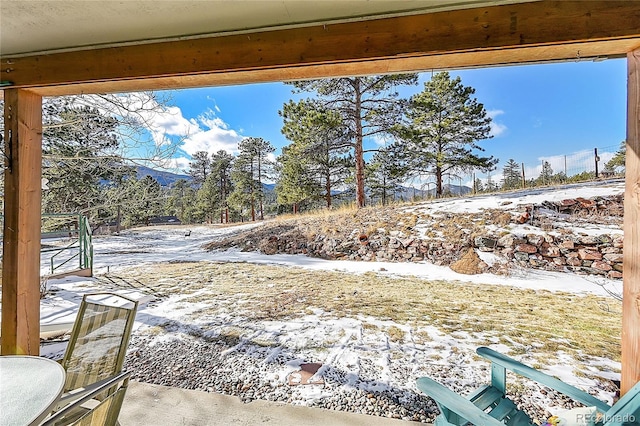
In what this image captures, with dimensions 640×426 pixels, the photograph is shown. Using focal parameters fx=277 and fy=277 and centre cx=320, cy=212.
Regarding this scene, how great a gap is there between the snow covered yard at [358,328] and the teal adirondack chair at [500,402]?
46 centimetres

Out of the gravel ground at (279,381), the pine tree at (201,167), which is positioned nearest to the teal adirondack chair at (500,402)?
the gravel ground at (279,381)

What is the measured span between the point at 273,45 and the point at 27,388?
1.58m

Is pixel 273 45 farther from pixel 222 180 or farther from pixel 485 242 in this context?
pixel 222 180

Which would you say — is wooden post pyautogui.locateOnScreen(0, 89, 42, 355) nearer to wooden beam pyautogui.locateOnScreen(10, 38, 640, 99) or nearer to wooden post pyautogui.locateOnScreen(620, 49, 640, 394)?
wooden beam pyautogui.locateOnScreen(10, 38, 640, 99)

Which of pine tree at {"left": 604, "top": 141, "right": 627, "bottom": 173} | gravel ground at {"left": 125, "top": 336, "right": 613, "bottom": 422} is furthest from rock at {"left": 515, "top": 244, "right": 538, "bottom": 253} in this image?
gravel ground at {"left": 125, "top": 336, "right": 613, "bottom": 422}

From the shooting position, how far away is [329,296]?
3664 mm

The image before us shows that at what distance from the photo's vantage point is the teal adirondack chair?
0.91 meters

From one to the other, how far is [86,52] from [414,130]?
6.18 meters

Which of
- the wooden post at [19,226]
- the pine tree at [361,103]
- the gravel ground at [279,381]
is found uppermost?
the pine tree at [361,103]

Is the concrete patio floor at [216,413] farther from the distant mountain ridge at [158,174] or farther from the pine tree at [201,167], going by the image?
the pine tree at [201,167]

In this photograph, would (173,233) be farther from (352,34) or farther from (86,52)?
(352,34)

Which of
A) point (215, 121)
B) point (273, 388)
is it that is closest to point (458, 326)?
point (273, 388)

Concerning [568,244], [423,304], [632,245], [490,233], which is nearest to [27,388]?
[632,245]

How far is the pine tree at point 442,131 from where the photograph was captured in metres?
6.51
